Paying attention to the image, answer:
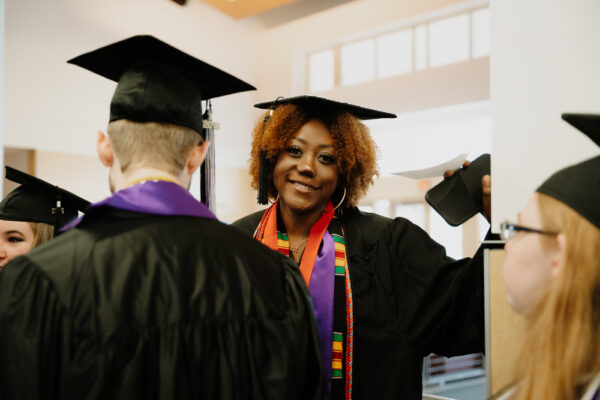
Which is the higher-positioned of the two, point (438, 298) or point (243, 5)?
point (243, 5)

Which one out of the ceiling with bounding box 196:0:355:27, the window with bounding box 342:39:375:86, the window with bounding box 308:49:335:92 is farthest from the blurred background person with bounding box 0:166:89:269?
the window with bounding box 308:49:335:92

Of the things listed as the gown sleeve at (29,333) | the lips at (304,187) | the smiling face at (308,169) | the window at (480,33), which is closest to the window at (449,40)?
the window at (480,33)

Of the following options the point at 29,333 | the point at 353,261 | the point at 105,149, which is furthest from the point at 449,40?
the point at 29,333

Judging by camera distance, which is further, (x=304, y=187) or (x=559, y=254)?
(x=304, y=187)

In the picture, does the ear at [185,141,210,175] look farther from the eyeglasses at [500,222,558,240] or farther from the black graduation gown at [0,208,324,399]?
the eyeglasses at [500,222,558,240]

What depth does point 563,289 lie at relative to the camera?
35.1 inches

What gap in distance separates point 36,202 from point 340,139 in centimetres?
152

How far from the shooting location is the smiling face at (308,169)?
6.59ft

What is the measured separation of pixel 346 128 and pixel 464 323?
2.99 ft

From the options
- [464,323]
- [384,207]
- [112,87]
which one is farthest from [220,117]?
[464,323]

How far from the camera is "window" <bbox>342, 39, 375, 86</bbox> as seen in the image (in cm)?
839

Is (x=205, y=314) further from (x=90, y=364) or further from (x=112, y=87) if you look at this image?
(x=112, y=87)

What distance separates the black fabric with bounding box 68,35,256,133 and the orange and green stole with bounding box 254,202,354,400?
745 mm

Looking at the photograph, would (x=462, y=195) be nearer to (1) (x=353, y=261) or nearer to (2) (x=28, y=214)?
(1) (x=353, y=261)
